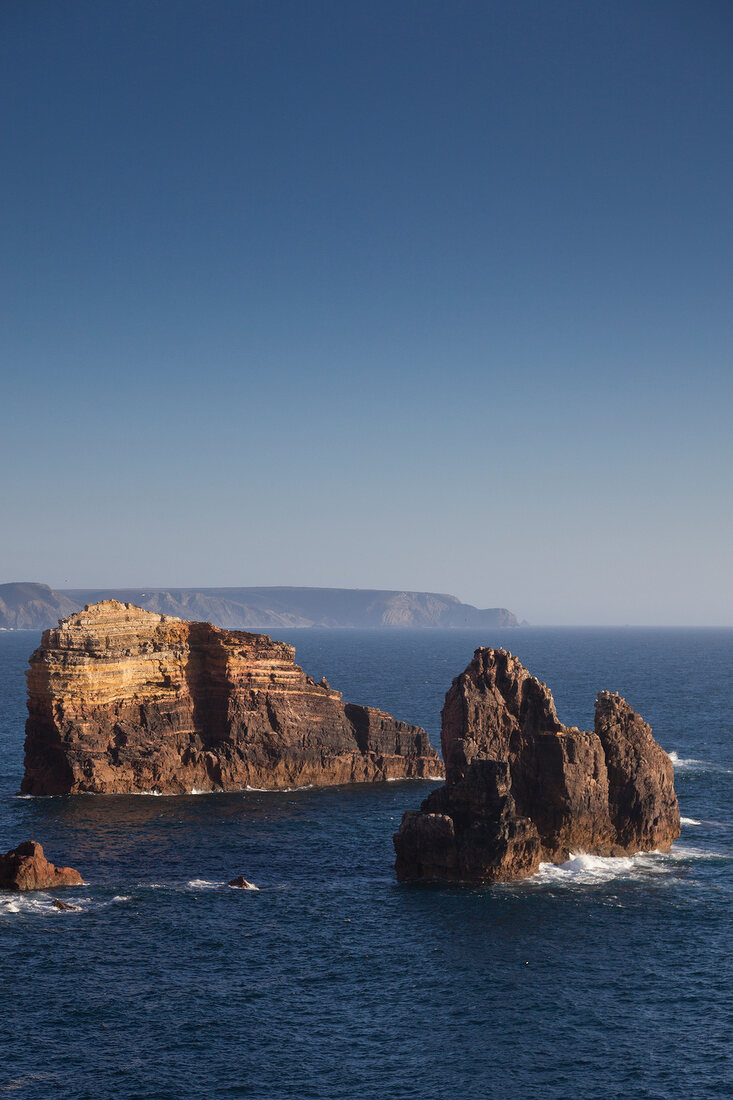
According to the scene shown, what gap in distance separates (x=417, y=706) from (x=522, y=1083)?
10367 cm

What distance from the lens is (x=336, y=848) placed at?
2672 inches

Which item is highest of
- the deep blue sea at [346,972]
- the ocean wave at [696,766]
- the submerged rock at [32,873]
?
the ocean wave at [696,766]

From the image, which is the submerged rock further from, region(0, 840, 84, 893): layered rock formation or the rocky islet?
the rocky islet

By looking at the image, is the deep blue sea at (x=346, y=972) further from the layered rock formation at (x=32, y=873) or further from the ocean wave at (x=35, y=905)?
the layered rock formation at (x=32, y=873)

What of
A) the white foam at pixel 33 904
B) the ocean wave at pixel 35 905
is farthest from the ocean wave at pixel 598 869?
the white foam at pixel 33 904

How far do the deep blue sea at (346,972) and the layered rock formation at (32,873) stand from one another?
1.18 metres

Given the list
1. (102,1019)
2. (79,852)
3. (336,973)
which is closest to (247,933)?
(336,973)

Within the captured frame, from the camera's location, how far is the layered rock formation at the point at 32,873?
57438 mm

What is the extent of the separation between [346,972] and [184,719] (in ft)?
152

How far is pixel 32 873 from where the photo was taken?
57.5 m

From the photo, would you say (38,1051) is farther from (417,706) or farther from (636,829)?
(417,706)

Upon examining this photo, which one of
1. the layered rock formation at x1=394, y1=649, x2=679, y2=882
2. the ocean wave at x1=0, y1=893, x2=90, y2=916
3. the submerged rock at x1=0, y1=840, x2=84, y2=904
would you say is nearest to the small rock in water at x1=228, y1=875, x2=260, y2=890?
the ocean wave at x1=0, y1=893, x2=90, y2=916

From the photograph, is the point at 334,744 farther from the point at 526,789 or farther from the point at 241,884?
the point at 241,884

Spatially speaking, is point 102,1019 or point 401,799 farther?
point 401,799
